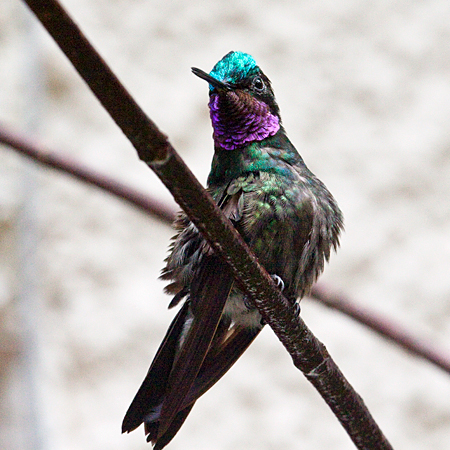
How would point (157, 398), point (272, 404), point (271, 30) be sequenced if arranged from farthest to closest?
point (271, 30) < point (272, 404) < point (157, 398)

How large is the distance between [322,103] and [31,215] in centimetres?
95

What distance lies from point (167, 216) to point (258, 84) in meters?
0.28

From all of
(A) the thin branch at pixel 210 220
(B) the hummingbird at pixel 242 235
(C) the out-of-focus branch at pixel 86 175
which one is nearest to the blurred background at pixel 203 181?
(C) the out-of-focus branch at pixel 86 175

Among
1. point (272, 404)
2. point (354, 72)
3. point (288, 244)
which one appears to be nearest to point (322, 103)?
point (354, 72)

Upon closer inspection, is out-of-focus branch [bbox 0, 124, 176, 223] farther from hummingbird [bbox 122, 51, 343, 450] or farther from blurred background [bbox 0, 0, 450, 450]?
blurred background [bbox 0, 0, 450, 450]

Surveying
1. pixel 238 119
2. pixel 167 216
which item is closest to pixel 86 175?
pixel 167 216

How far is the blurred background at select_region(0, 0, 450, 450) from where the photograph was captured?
204 cm

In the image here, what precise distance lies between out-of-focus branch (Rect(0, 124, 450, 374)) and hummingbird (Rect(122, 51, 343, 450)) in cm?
17

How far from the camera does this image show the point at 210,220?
58 cm

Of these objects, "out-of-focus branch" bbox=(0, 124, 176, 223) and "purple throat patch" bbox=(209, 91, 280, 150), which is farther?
"out-of-focus branch" bbox=(0, 124, 176, 223)

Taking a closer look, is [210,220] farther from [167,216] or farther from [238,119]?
[167,216]

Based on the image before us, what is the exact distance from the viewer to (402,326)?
1125mm

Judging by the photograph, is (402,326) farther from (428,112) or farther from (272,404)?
(428,112)

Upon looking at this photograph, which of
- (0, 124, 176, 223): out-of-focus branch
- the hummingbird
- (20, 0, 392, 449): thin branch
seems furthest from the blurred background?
(20, 0, 392, 449): thin branch
